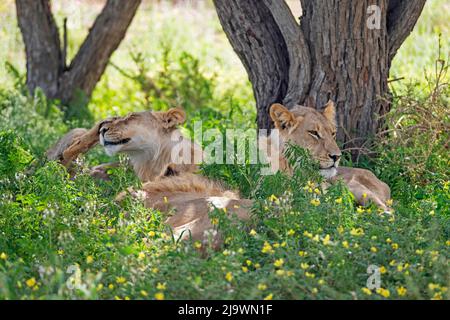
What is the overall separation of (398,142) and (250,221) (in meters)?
2.52

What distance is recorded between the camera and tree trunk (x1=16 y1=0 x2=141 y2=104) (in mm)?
10469

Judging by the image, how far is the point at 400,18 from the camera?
293 inches

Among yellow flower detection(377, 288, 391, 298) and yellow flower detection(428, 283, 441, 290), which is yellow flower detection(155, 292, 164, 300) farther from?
yellow flower detection(428, 283, 441, 290)

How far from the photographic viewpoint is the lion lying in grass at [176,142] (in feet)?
19.6

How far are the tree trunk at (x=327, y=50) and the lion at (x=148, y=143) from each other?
952mm

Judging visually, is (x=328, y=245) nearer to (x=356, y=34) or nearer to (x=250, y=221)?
(x=250, y=221)

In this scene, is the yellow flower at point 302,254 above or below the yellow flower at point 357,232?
below

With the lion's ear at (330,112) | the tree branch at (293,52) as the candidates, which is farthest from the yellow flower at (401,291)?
the tree branch at (293,52)

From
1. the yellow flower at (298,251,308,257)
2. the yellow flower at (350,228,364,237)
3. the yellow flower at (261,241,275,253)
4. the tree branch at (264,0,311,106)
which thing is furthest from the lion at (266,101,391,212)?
the yellow flower at (261,241,275,253)

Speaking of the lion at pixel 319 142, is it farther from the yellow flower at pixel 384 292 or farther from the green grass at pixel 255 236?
the yellow flower at pixel 384 292

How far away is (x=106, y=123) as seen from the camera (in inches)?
266

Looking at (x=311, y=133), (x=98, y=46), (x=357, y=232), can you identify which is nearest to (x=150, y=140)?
(x=311, y=133)

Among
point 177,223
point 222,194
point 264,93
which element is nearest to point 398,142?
point 264,93

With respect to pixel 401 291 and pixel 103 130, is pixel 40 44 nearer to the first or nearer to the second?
pixel 103 130
